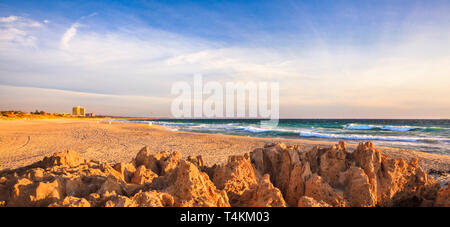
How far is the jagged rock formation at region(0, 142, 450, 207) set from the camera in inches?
81.3

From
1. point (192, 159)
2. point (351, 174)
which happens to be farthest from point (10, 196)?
point (351, 174)

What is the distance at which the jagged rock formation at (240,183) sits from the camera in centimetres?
206

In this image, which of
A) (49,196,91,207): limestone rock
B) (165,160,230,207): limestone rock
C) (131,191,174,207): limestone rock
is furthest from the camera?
(165,160,230,207): limestone rock

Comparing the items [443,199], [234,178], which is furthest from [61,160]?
[443,199]

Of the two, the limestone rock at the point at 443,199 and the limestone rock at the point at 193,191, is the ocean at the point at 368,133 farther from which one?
the limestone rock at the point at 193,191

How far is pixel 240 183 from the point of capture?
9.11 ft

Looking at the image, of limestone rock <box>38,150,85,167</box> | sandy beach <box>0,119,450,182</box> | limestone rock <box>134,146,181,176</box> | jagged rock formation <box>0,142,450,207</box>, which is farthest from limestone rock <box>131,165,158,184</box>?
sandy beach <box>0,119,450,182</box>

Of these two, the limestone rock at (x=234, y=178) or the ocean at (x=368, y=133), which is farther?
the ocean at (x=368, y=133)

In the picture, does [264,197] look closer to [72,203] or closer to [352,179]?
[352,179]

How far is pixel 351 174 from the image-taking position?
107 inches

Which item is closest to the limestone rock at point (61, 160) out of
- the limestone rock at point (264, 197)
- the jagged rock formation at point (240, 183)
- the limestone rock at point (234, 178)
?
the jagged rock formation at point (240, 183)

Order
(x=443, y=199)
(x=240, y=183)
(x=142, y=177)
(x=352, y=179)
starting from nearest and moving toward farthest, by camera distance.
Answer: (x=443, y=199), (x=352, y=179), (x=240, y=183), (x=142, y=177)

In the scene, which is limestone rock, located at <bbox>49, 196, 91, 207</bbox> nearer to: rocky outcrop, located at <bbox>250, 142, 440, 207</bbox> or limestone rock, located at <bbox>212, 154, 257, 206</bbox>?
limestone rock, located at <bbox>212, 154, 257, 206</bbox>
